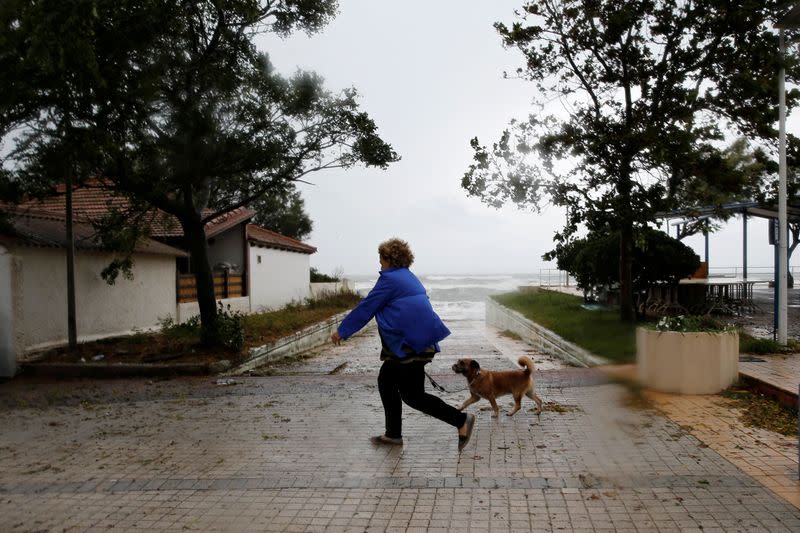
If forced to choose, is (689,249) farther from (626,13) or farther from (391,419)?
(391,419)

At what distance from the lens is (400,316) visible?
584 cm

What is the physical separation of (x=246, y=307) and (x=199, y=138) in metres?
12.8

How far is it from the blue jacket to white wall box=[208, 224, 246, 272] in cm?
1974

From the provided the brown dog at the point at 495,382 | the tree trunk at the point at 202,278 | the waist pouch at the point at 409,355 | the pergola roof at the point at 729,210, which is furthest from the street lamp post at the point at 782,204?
the tree trunk at the point at 202,278

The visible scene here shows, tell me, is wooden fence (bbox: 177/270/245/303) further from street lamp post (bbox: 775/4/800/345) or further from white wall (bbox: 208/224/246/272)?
street lamp post (bbox: 775/4/800/345)

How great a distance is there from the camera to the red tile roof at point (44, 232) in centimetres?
1220

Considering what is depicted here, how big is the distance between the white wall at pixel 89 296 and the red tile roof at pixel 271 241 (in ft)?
24.9

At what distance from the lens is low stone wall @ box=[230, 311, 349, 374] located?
1326cm

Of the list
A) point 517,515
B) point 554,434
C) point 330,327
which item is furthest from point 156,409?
point 330,327

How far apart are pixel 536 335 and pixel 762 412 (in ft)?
33.1

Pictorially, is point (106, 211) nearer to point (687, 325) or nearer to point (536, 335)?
point (536, 335)

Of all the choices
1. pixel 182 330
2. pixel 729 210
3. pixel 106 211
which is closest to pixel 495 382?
pixel 182 330

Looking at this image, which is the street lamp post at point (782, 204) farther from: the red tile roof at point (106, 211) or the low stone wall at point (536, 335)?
the red tile roof at point (106, 211)

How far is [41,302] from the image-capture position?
12.7 metres
